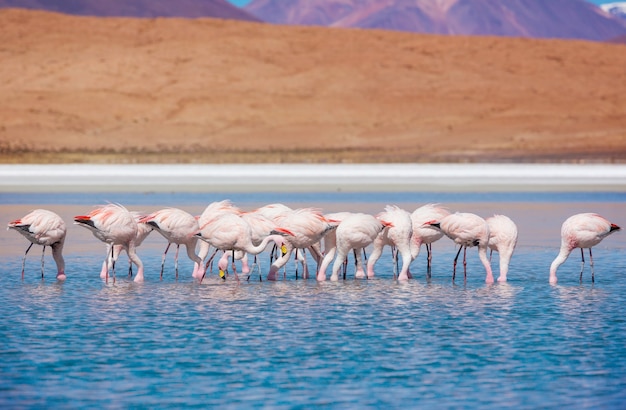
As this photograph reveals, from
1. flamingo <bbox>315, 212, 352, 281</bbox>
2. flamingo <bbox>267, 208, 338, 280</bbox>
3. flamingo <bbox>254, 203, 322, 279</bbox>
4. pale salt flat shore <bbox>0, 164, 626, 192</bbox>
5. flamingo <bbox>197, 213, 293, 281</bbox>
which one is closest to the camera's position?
A: flamingo <bbox>197, 213, 293, 281</bbox>

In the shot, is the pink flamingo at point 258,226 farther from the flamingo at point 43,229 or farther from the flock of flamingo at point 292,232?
the flamingo at point 43,229

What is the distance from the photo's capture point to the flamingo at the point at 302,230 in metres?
13.9

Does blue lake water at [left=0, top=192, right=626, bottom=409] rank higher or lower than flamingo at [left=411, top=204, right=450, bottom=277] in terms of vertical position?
lower

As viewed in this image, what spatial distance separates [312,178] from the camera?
124 ft

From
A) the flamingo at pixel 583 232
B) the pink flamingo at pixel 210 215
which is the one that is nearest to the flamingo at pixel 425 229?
the flamingo at pixel 583 232

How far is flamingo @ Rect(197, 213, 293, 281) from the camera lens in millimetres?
13664

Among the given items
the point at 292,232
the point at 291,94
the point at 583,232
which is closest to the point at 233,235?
the point at 292,232

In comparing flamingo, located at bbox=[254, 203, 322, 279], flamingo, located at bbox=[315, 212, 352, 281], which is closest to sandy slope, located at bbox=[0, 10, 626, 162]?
flamingo, located at bbox=[254, 203, 322, 279]

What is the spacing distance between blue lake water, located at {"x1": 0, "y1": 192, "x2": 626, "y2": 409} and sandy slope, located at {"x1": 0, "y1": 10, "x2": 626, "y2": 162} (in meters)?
35.4

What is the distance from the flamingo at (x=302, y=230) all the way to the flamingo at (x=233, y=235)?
15 cm

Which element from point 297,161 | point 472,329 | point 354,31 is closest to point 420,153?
point 297,161

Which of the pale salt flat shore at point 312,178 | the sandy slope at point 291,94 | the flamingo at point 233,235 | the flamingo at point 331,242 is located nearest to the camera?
the flamingo at point 233,235

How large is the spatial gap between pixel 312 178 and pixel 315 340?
27.9 meters

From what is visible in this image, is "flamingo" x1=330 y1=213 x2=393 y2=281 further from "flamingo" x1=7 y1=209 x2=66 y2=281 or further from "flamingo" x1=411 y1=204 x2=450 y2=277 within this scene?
"flamingo" x1=7 y1=209 x2=66 y2=281
